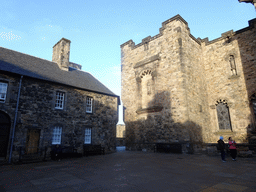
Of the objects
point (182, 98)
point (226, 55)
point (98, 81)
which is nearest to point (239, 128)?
point (182, 98)

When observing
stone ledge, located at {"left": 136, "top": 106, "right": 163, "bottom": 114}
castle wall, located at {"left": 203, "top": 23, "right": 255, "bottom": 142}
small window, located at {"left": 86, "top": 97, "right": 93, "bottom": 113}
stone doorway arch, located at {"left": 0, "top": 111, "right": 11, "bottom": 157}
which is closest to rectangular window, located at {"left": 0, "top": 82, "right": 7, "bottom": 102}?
stone doorway arch, located at {"left": 0, "top": 111, "right": 11, "bottom": 157}

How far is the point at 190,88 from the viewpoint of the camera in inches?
606

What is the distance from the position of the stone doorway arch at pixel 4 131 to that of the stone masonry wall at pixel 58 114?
34 centimetres

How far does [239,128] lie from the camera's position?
14.7 m

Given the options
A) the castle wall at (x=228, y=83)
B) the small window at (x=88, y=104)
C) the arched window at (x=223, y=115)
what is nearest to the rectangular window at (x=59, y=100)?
the small window at (x=88, y=104)

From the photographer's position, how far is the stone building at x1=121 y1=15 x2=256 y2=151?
14664 mm

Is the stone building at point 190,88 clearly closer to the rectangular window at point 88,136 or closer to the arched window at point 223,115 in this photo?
the arched window at point 223,115

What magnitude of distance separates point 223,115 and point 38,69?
1714 cm

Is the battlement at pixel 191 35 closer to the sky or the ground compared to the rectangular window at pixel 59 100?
closer to the sky

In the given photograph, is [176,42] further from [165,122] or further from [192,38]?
[165,122]

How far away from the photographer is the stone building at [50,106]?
1122 centimetres

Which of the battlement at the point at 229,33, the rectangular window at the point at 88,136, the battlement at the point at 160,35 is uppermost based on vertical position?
the battlement at the point at 160,35

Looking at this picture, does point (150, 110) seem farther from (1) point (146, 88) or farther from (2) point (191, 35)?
(2) point (191, 35)

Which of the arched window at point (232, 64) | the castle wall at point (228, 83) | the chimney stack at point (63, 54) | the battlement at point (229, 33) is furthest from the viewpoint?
the chimney stack at point (63, 54)
